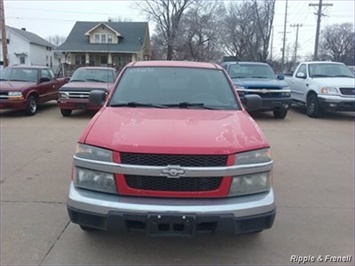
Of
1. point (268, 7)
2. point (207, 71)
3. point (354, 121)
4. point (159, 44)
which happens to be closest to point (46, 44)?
point (159, 44)

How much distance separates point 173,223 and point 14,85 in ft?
36.1

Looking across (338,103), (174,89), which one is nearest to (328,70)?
(338,103)

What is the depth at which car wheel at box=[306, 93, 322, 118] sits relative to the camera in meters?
12.8

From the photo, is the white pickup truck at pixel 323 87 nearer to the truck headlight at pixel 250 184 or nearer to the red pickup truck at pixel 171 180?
the red pickup truck at pixel 171 180

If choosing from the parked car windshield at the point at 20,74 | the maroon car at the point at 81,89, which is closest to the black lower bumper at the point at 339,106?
Answer: the maroon car at the point at 81,89

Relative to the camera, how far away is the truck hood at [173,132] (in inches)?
126

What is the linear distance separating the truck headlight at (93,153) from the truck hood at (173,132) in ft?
0.15

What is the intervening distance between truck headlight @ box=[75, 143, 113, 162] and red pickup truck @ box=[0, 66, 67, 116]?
9.70m

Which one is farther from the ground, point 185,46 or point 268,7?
point 268,7

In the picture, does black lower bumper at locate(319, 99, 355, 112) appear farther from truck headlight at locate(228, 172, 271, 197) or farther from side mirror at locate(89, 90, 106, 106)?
truck headlight at locate(228, 172, 271, 197)

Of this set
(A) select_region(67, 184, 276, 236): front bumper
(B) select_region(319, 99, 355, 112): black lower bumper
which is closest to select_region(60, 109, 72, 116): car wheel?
(B) select_region(319, 99, 355, 112): black lower bumper

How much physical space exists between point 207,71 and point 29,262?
10.1ft

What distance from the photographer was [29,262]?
3.42m

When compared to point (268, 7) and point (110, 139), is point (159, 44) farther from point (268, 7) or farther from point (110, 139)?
point (110, 139)
